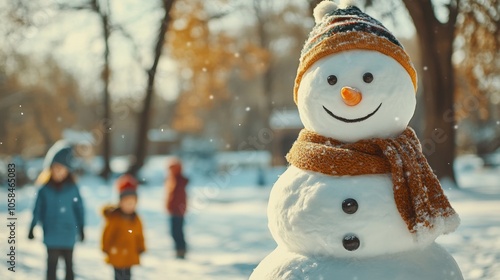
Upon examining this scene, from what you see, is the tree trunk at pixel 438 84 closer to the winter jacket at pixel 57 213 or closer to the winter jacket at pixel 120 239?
the winter jacket at pixel 120 239

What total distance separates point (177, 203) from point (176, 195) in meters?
0.12

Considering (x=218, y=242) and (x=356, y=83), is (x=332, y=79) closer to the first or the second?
(x=356, y=83)

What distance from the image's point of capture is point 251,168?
30.1m

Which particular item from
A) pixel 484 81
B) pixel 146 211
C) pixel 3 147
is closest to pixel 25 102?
pixel 3 147

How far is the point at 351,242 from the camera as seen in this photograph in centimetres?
301

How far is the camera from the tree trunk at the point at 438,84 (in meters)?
12.4

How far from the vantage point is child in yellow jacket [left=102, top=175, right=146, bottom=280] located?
18.5 feet

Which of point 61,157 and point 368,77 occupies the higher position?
point 368,77

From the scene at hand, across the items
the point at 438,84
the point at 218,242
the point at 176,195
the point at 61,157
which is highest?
the point at 438,84

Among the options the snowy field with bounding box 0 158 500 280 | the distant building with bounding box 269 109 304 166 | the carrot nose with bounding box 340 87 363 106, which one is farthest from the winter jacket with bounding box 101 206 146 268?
the distant building with bounding box 269 109 304 166

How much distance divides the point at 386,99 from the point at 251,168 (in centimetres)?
2700

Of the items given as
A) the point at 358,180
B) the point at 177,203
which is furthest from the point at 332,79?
the point at 177,203

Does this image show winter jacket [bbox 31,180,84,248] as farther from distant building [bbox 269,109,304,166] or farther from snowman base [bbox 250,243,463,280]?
distant building [bbox 269,109,304,166]

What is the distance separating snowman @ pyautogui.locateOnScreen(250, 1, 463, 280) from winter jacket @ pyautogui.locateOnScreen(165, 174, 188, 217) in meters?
5.18
